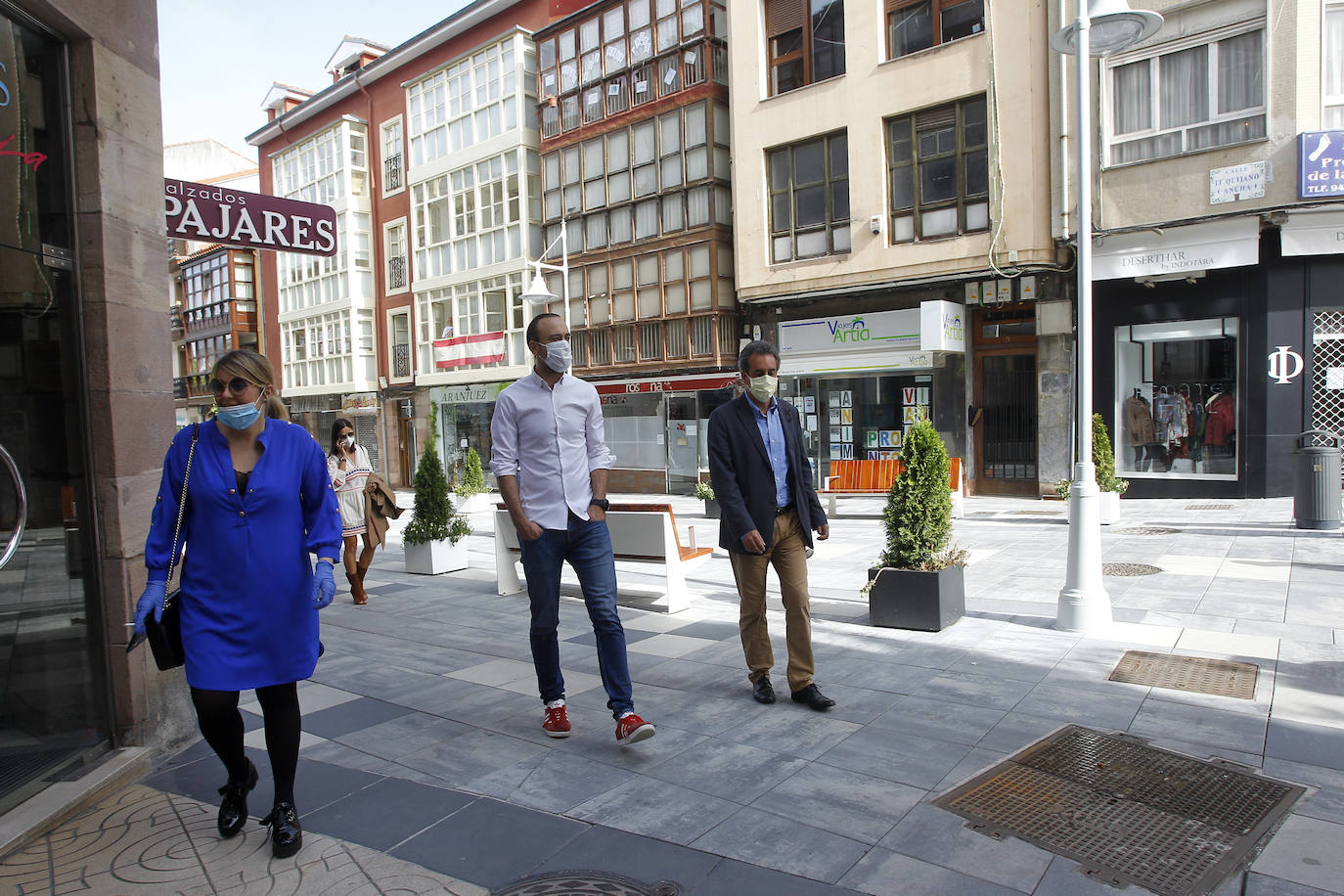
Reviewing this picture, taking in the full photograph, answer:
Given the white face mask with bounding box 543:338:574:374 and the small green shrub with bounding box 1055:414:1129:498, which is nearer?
the white face mask with bounding box 543:338:574:374

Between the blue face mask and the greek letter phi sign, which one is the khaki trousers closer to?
the blue face mask

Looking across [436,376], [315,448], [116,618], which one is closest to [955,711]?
[315,448]

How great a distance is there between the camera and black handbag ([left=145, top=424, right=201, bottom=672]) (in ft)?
10.6

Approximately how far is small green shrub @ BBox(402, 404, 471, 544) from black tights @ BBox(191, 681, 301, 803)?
6737 millimetres

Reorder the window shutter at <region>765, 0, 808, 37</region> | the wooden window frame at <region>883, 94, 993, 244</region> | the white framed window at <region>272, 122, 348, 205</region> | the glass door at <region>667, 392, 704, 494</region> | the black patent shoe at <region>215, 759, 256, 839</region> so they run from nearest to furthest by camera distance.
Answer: the black patent shoe at <region>215, 759, 256, 839</region>, the wooden window frame at <region>883, 94, 993, 244</region>, the window shutter at <region>765, 0, 808, 37</region>, the glass door at <region>667, 392, 704, 494</region>, the white framed window at <region>272, 122, 348, 205</region>

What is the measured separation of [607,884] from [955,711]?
2.44 metres

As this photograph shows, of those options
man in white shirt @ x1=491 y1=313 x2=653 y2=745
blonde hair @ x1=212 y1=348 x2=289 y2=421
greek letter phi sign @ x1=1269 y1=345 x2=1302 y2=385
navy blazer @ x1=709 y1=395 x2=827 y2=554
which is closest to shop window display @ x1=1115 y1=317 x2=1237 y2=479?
greek letter phi sign @ x1=1269 y1=345 x2=1302 y2=385

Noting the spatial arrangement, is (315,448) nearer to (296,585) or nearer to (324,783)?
(296,585)

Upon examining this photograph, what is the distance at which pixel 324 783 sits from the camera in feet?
13.0

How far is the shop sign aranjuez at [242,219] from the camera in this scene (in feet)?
18.2

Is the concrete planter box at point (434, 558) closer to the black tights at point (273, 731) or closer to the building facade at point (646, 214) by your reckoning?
the black tights at point (273, 731)

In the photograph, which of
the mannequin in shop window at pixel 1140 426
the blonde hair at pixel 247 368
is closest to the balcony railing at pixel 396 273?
the mannequin in shop window at pixel 1140 426

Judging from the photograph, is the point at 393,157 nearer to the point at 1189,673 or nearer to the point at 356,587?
the point at 356,587

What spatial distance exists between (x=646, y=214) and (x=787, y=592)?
765 inches
